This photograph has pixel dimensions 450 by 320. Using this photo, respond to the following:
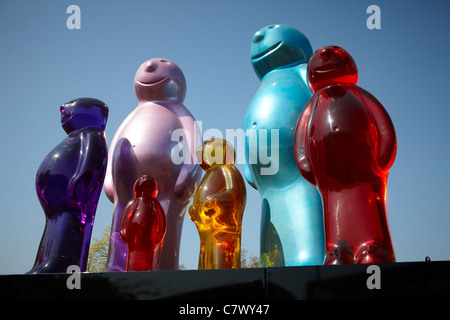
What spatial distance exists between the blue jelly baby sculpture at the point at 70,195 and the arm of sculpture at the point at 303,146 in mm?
821

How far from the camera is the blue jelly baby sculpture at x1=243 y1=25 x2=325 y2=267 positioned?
176 cm

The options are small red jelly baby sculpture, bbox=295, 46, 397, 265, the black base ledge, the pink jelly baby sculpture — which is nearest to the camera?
the black base ledge

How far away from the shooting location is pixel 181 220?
206cm

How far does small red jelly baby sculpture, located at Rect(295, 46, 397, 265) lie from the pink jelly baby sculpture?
2.45ft

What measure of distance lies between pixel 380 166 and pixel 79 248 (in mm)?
1138

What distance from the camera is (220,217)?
161cm

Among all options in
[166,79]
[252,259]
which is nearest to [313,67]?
[166,79]

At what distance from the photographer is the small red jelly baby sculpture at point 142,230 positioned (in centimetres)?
145

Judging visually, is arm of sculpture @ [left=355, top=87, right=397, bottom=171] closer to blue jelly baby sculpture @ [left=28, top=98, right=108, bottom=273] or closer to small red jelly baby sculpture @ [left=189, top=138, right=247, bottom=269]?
small red jelly baby sculpture @ [left=189, top=138, right=247, bottom=269]

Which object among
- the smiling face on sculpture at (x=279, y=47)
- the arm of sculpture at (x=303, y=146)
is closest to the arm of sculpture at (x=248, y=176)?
the smiling face on sculpture at (x=279, y=47)

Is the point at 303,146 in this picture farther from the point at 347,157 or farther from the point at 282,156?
the point at 282,156

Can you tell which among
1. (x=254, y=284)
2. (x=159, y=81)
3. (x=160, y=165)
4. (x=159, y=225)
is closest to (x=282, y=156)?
(x=160, y=165)

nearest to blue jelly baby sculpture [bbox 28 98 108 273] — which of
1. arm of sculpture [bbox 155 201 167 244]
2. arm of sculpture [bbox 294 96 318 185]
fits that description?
arm of sculpture [bbox 155 201 167 244]

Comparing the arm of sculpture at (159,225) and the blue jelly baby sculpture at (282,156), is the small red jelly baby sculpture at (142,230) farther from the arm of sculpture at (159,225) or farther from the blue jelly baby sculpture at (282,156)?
the blue jelly baby sculpture at (282,156)
